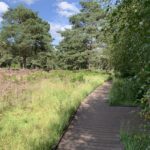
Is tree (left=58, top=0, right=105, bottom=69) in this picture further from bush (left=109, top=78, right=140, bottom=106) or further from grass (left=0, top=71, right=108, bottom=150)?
grass (left=0, top=71, right=108, bottom=150)

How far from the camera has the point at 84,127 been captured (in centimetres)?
968

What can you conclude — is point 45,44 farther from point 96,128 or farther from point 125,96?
point 96,128

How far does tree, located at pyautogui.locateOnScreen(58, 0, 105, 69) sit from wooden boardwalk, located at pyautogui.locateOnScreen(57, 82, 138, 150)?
134ft

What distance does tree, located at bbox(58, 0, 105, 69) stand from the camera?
5412cm

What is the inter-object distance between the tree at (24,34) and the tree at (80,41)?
3.27 m

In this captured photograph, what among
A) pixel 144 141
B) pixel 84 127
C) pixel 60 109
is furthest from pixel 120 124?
pixel 144 141

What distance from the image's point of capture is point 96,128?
954 centimetres

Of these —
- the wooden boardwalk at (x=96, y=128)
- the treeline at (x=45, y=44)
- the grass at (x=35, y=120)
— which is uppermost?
the treeline at (x=45, y=44)

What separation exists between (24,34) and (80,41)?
27.7ft

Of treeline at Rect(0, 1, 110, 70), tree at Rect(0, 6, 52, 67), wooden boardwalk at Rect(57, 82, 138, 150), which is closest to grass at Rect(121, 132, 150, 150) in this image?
wooden boardwalk at Rect(57, 82, 138, 150)

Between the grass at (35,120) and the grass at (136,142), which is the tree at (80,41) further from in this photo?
the grass at (136,142)

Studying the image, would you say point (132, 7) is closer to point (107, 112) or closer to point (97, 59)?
point (107, 112)

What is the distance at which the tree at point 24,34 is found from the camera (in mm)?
55000

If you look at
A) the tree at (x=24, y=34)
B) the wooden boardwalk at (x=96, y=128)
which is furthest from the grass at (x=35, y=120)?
the tree at (x=24, y=34)
